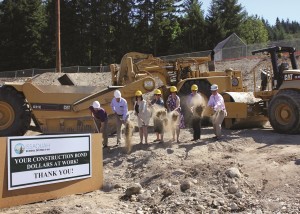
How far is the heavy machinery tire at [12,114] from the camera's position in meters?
14.0

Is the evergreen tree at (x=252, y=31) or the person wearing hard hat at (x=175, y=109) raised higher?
the evergreen tree at (x=252, y=31)

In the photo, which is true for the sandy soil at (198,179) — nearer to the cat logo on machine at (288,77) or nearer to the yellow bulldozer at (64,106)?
the cat logo on machine at (288,77)

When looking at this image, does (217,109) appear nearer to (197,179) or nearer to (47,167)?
(197,179)

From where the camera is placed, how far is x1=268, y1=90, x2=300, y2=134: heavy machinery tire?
1308 cm

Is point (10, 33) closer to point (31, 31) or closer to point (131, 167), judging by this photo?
point (31, 31)

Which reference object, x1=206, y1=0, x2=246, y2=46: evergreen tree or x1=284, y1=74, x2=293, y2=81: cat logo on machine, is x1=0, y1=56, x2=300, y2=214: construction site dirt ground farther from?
x1=206, y1=0, x2=246, y2=46: evergreen tree

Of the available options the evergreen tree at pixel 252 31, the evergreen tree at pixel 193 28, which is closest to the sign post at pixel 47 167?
the evergreen tree at pixel 193 28

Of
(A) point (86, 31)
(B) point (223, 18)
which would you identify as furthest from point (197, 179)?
(B) point (223, 18)

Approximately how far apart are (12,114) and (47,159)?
6.17m

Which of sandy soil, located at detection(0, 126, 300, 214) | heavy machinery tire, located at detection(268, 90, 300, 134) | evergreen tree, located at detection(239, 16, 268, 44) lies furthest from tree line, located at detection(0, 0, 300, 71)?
sandy soil, located at detection(0, 126, 300, 214)

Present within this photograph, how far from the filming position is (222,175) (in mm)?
9438

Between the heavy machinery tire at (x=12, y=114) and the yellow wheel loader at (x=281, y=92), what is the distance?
716 centimetres

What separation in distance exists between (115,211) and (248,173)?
307cm

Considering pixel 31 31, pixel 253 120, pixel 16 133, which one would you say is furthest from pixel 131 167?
pixel 31 31
